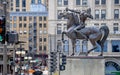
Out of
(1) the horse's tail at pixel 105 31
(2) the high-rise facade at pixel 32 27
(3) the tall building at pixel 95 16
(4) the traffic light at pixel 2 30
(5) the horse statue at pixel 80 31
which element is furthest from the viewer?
(2) the high-rise facade at pixel 32 27

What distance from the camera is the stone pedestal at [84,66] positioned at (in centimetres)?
3028

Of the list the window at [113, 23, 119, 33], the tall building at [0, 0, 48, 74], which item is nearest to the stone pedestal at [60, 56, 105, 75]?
the window at [113, 23, 119, 33]

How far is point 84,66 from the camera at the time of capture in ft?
99.4

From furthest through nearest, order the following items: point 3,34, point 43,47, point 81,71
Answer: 1. point 43,47
2. point 81,71
3. point 3,34

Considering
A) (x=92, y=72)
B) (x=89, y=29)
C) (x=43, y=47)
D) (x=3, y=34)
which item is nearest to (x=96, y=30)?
(x=89, y=29)

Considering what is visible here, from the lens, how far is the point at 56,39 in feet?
280

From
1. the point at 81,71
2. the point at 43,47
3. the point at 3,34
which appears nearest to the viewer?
the point at 3,34

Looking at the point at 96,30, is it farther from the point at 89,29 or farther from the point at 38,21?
the point at 38,21

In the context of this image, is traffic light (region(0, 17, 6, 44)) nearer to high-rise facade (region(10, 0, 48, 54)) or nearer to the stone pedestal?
the stone pedestal

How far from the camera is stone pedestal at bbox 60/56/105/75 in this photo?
30.3 m

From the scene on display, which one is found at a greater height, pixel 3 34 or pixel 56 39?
pixel 3 34

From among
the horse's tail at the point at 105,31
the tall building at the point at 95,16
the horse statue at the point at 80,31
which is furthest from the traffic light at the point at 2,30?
the tall building at the point at 95,16

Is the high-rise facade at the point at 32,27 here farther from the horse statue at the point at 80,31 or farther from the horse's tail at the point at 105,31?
the horse statue at the point at 80,31

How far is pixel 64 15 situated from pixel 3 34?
14.0m
